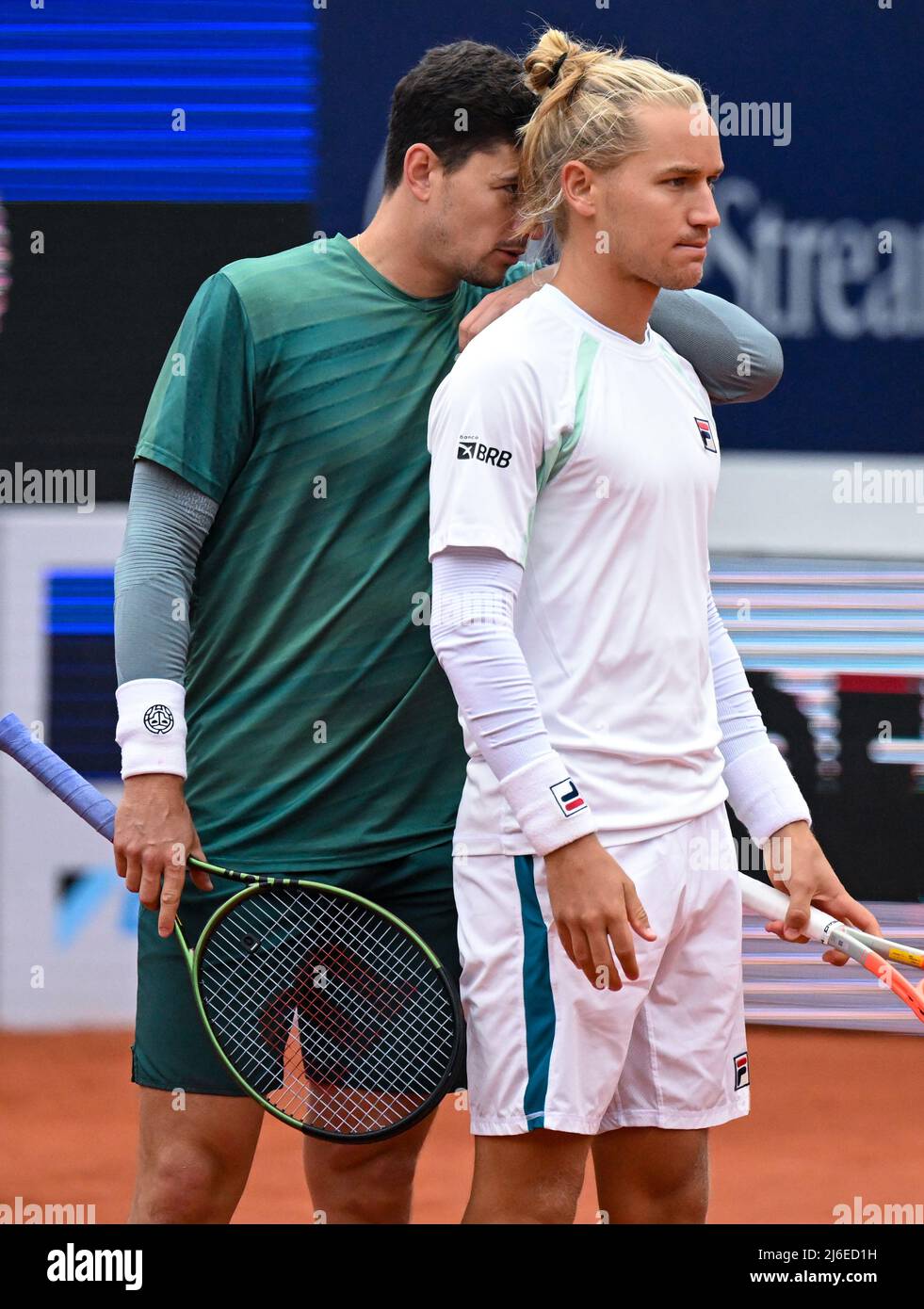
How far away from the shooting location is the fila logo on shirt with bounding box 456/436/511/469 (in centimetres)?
174

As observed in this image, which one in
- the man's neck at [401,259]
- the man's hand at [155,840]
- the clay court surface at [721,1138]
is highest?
the man's neck at [401,259]

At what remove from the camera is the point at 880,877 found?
4598 millimetres

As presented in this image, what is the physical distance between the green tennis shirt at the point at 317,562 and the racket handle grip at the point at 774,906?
378mm

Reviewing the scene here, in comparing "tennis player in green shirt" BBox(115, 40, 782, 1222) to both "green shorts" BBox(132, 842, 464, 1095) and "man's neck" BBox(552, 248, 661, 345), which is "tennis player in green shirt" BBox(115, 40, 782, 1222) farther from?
"man's neck" BBox(552, 248, 661, 345)

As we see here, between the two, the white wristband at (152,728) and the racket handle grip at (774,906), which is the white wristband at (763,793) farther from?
the white wristband at (152,728)

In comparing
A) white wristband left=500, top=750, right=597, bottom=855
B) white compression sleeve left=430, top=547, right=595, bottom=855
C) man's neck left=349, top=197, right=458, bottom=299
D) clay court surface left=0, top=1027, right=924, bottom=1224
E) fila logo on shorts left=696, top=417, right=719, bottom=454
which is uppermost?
man's neck left=349, top=197, right=458, bottom=299

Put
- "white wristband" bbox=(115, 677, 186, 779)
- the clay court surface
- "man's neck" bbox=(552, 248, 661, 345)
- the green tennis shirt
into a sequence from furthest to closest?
the clay court surface → the green tennis shirt → "white wristband" bbox=(115, 677, 186, 779) → "man's neck" bbox=(552, 248, 661, 345)

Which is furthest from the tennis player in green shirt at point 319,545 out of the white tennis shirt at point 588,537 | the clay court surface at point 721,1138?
the clay court surface at point 721,1138

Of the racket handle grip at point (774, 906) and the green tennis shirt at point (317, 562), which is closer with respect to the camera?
the racket handle grip at point (774, 906)

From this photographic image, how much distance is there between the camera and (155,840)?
196 cm

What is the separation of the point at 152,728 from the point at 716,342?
811 mm

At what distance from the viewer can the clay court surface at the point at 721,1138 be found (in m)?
3.60

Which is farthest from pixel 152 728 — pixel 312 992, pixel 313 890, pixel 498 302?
pixel 498 302

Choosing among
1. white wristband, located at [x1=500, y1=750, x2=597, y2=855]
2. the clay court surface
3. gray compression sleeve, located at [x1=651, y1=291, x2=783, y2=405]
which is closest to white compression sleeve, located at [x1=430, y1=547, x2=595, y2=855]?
white wristband, located at [x1=500, y1=750, x2=597, y2=855]
